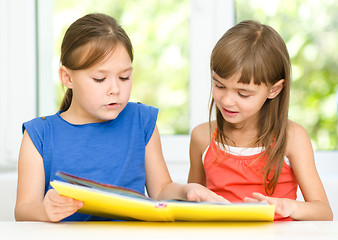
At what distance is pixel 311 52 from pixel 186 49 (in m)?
Answer: 0.52

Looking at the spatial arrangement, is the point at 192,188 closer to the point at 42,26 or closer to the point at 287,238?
the point at 287,238

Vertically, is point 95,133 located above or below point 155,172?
above

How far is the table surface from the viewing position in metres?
0.63

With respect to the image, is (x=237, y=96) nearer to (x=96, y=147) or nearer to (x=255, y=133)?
(x=255, y=133)

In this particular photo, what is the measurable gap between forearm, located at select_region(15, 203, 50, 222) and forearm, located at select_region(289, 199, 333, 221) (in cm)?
51

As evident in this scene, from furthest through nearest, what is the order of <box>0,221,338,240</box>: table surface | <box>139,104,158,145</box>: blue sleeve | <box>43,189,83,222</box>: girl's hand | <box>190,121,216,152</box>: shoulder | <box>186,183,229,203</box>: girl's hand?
<box>190,121,216,152</box>: shoulder
<box>139,104,158,145</box>: blue sleeve
<box>186,183,229,203</box>: girl's hand
<box>43,189,83,222</box>: girl's hand
<box>0,221,338,240</box>: table surface

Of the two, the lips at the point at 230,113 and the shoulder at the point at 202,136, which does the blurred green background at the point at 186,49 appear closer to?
the shoulder at the point at 202,136

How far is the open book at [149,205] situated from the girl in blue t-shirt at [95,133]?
0.17 meters

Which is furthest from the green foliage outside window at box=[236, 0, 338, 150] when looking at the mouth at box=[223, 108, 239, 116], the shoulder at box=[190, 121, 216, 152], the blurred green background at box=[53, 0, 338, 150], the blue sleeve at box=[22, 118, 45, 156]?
the blue sleeve at box=[22, 118, 45, 156]

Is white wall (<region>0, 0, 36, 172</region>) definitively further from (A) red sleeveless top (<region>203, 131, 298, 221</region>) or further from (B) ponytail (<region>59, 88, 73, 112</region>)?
(A) red sleeveless top (<region>203, 131, 298, 221</region>)

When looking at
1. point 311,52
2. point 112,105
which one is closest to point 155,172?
point 112,105

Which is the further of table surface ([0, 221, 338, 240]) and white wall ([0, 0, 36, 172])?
white wall ([0, 0, 36, 172])

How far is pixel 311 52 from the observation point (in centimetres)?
181

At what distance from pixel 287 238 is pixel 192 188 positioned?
323 millimetres
